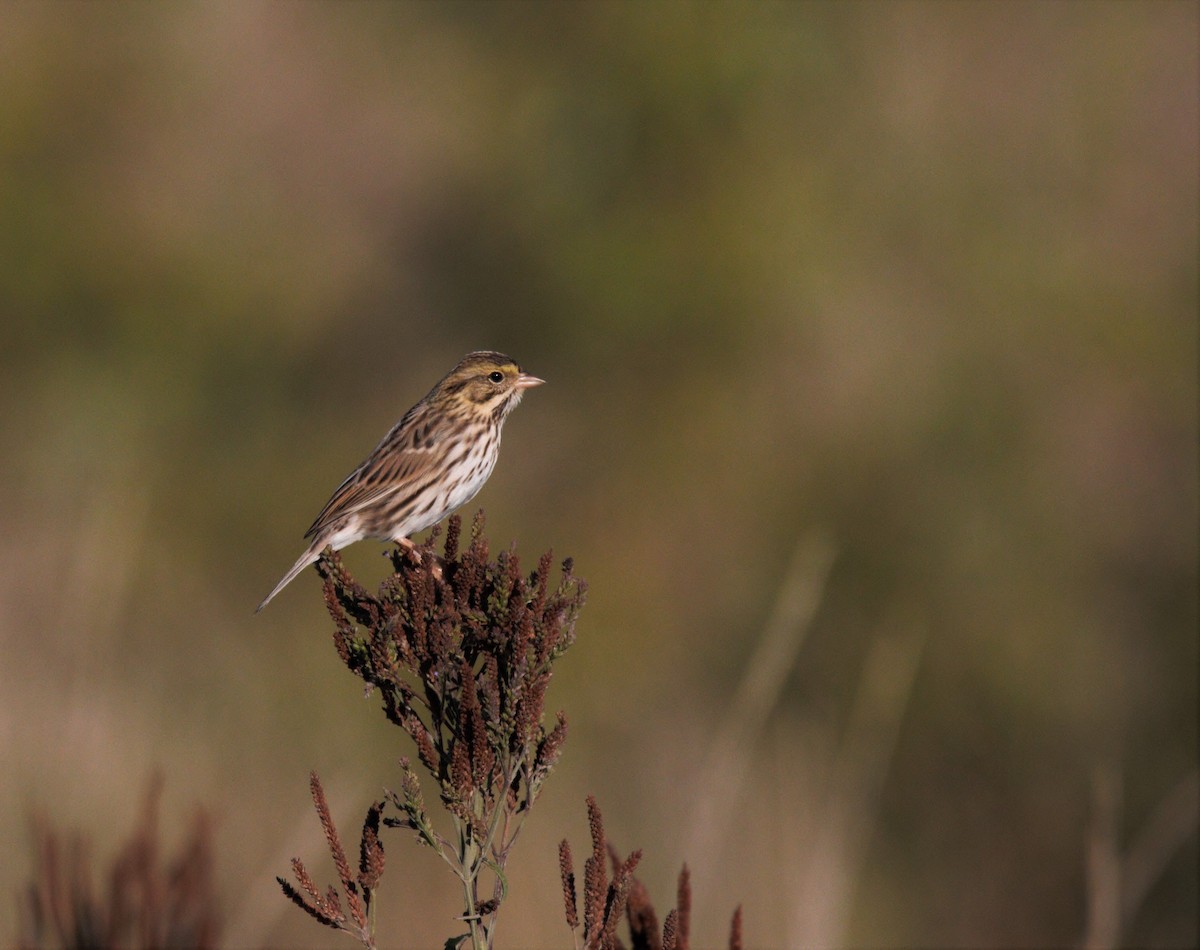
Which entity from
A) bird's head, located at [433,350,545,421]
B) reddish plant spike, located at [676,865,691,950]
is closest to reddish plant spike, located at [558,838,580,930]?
reddish plant spike, located at [676,865,691,950]

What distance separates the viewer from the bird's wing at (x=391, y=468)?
5.29 meters

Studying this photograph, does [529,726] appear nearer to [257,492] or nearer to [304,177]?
[257,492]

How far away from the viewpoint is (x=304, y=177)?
41.2 feet

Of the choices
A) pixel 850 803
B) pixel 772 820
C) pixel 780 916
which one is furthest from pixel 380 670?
pixel 772 820

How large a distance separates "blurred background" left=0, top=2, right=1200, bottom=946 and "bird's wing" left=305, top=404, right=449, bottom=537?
14.6ft

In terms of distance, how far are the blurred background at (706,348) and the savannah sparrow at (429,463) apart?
4.38 m

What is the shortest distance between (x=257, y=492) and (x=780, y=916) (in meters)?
5.58

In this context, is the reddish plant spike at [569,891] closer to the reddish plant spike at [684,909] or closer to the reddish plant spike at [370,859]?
the reddish plant spike at [684,909]

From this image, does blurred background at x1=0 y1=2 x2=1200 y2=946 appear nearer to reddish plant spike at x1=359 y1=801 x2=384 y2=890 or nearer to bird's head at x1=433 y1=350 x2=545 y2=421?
bird's head at x1=433 y1=350 x2=545 y2=421

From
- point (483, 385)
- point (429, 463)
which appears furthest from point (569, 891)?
point (483, 385)

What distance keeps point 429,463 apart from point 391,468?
13cm

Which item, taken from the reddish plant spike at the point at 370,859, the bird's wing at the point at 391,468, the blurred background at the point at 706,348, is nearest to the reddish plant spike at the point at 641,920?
the reddish plant spike at the point at 370,859

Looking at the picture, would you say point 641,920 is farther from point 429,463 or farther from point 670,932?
point 429,463

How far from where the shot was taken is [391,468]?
537 centimetres
